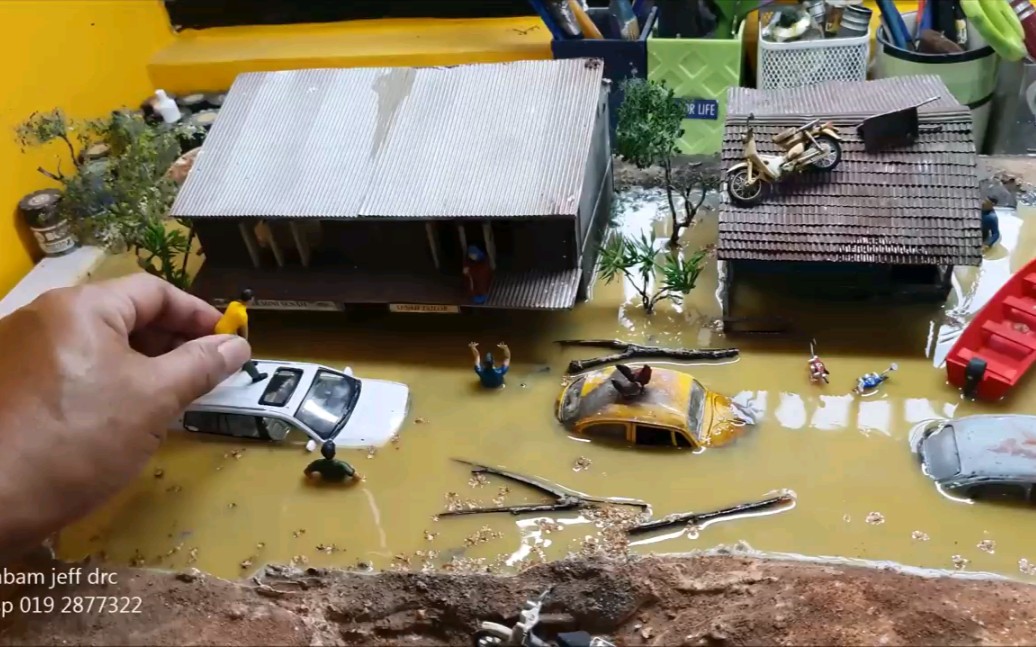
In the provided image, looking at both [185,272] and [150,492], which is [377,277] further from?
[150,492]

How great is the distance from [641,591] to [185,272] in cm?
536

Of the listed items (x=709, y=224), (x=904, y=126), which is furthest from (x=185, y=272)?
(x=904, y=126)

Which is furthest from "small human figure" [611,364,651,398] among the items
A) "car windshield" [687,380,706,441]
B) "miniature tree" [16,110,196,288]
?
"miniature tree" [16,110,196,288]

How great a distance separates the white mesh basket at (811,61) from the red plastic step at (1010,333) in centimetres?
330

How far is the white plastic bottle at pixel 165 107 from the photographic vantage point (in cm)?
1021

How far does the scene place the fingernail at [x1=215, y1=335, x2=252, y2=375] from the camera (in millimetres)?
6176

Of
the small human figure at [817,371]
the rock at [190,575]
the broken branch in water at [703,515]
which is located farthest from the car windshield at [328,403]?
the small human figure at [817,371]

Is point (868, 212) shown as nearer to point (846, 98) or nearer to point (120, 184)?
point (846, 98)

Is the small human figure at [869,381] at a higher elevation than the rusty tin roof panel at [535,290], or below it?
below

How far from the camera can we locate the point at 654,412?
652 centimetres

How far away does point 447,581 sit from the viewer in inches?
227

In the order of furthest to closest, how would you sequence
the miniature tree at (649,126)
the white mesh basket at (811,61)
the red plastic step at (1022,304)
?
the white mesh basket at (811,61), the miniature tree at (649,126), the red plastic step at (1022,304)

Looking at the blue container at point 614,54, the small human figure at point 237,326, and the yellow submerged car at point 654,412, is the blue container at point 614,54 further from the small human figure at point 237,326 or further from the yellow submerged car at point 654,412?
the small human figure at point 237,326

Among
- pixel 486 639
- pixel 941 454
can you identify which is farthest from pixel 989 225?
pixel 486 639
